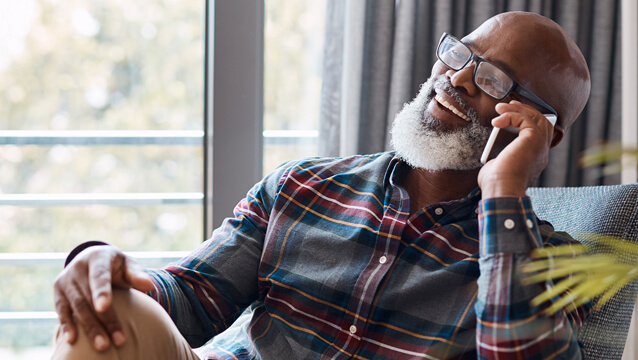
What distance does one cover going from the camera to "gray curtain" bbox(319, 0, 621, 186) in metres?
1.87

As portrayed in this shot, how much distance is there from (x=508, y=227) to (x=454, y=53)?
1.73ft

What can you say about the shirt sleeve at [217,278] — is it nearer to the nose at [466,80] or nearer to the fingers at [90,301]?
the fingers at [90,301]

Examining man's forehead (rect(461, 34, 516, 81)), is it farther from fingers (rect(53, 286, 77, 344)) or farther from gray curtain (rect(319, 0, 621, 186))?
fingers (rect(53, 286, 77, 344))

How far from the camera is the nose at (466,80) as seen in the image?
129 cm

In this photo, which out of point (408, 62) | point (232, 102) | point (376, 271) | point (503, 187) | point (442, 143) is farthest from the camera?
point (232, 102)

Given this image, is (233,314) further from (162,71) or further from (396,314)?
(162,71)

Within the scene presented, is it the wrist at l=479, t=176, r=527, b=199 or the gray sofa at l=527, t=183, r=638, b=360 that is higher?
the wrist at l=479, t=176, r=527, b=199

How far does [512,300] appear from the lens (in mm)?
946

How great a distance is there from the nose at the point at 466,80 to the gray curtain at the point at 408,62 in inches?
22.6

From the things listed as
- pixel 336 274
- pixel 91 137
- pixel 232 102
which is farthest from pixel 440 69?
pixel 91 137

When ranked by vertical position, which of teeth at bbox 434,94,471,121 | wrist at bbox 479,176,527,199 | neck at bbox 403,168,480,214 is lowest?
neck at bbox 403,168,480,214

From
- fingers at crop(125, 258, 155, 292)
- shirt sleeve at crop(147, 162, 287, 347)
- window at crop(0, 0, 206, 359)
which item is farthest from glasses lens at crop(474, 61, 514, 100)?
window at crop(0, 0, 206, 359)

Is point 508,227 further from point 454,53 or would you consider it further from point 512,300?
point 454,53

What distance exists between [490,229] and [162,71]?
150cm
